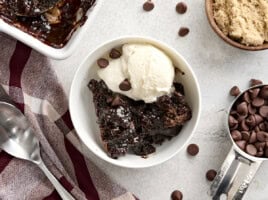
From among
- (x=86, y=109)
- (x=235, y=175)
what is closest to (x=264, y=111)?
(x=235, y=175)

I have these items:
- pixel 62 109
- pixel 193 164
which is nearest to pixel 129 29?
pixel 62 109

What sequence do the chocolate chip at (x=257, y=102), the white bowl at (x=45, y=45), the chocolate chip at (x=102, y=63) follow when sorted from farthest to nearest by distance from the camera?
the chocolate chip at (x=257, y=102) < the chocolate chip at (x=102, y=63) < the white bowl at (x=45, y=45)

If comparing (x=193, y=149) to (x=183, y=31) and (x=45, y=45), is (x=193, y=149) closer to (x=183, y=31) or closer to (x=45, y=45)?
(x=183, y=31)

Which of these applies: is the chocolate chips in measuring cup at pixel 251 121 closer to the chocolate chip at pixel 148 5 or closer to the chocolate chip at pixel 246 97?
the chocolate chip at pixel 246 97

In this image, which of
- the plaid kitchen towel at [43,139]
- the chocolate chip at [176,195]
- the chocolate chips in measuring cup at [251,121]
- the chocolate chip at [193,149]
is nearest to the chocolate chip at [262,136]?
the chocolate chips in measuring cup at [251,121]

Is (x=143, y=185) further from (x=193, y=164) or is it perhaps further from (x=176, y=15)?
(x=176, y=15)

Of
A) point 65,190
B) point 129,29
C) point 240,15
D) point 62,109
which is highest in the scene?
point 240,15
